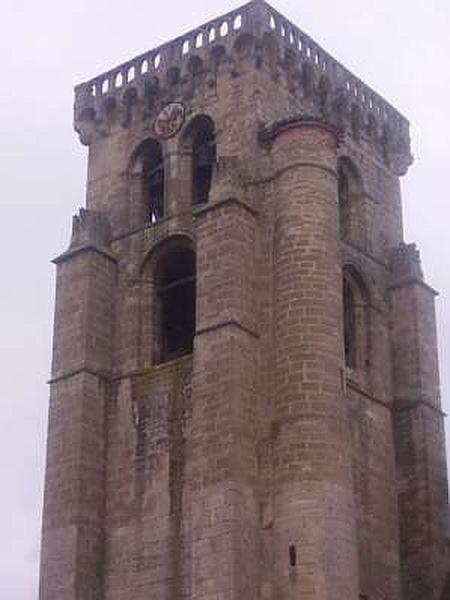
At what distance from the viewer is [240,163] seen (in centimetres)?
3250

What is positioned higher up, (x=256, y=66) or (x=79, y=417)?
(x=256, y=66)

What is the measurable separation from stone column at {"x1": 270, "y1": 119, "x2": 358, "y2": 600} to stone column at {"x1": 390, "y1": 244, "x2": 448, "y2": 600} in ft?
8.89

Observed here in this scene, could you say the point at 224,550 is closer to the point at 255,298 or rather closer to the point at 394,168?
the point at 255,298

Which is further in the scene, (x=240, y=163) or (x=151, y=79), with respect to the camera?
(x=151, y=79)

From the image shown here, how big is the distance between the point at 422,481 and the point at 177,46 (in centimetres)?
1214

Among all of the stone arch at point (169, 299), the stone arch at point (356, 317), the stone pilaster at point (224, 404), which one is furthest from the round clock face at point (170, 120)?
the stone arch at point (356, 317)

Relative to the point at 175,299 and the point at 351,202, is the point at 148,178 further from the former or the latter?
the point at 351,202

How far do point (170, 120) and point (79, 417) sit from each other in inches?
314

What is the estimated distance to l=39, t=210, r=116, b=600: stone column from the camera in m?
30.6

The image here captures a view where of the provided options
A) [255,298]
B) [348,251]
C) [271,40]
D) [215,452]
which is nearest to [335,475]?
[215,452]

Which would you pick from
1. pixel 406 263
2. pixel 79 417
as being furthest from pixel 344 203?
pixel 79 417

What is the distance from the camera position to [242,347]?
29.9 m

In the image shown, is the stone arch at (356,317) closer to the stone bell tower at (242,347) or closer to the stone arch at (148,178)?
the stone bell tower at (242,347)

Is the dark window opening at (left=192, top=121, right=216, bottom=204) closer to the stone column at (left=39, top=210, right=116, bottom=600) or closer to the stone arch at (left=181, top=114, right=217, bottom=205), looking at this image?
the stone arch at (left=181, top=114, right=217, bottom=205)
